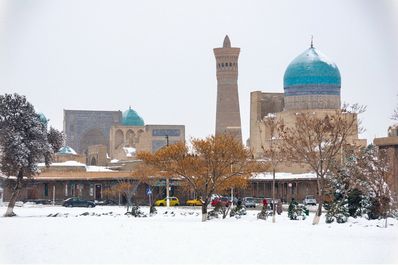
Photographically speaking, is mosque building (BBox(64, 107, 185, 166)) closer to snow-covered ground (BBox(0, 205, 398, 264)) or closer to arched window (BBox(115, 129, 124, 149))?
arched window (BBox(115, 129, 124, 149))

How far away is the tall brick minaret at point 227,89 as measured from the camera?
85438mm

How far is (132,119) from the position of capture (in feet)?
330

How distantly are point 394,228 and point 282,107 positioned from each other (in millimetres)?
46508

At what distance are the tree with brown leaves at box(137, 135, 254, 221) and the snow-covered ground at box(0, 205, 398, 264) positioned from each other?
17.2ft

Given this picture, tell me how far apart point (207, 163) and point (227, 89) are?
4628 centimetres

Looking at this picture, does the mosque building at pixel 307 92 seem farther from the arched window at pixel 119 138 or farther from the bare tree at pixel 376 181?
the arched window at pixel 119 138

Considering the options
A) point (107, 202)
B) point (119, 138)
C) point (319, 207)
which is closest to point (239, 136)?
point (119, 138)

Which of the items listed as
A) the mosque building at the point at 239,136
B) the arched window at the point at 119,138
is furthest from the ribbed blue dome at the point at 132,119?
the mosque building at the point at 239,136

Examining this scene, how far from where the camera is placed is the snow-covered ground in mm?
21891

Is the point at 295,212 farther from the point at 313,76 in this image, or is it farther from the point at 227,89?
the point at 227,89

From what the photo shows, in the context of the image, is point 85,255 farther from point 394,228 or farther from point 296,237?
point 394,228

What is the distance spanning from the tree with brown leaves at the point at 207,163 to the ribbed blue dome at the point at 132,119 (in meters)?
57.2

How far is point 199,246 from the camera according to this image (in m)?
24.7

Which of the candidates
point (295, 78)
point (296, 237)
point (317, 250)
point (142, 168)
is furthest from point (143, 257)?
point (295, 78)
